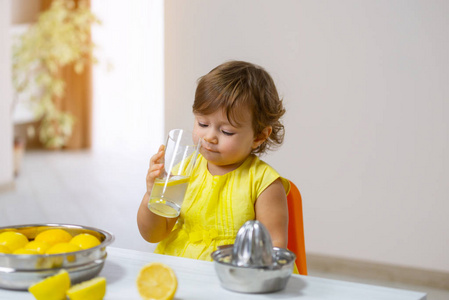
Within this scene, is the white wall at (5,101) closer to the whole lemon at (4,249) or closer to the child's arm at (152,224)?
the child's arm at (152,224)

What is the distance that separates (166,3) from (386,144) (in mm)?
1451

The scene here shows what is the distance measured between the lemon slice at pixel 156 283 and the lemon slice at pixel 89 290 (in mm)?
56

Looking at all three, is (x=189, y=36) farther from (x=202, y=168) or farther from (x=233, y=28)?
(x=202, y=168)

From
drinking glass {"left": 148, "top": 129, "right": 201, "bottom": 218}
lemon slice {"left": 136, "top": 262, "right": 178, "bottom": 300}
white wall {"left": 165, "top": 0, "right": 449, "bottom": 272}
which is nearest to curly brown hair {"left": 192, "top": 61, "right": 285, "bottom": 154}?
drinking glass {"left": 148, "top": 129, "right": 201, "bottom": 218}

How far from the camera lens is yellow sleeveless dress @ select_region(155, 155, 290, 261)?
1.40 m

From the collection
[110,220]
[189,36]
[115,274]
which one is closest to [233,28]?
[189,36]

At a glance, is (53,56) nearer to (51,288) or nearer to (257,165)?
(257,165)

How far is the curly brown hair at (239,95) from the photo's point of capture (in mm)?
1354

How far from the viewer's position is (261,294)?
3.05 feet

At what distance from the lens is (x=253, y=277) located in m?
0.91

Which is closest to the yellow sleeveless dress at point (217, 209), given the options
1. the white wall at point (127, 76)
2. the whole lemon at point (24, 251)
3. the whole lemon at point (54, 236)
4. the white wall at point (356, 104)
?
the whole lemon at point (54, 236)

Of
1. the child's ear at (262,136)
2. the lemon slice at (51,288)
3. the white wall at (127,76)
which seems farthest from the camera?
the white wall at (127,76)

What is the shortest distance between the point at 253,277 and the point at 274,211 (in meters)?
0.47

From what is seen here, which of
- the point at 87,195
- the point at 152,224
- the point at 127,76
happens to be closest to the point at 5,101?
the point at 87,195
